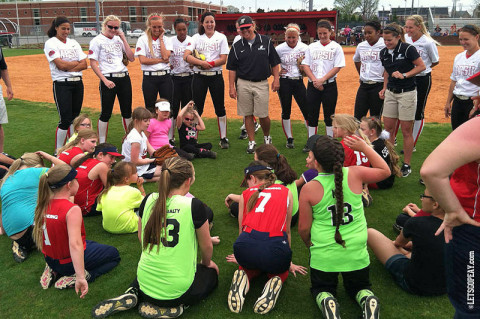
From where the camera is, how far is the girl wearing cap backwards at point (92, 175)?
5090mm

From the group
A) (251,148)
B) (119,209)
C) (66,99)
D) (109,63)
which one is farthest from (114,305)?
(109,63)

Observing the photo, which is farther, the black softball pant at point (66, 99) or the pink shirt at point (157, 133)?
the black softball pant at point (66, 99)

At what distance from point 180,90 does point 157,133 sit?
1695mm

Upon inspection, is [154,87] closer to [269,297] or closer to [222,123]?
[222,123]

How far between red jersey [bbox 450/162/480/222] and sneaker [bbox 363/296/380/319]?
4.06 feet

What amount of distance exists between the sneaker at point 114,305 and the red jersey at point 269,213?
1.10 metres

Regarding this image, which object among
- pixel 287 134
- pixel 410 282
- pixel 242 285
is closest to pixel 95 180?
pixel 242 285

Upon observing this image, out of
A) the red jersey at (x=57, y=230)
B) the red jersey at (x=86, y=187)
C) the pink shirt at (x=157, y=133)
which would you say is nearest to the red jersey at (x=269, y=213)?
the red jersey at (x=57, y=230)

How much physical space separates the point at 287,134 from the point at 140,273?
5558 millimetres

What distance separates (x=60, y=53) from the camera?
24.1 feet

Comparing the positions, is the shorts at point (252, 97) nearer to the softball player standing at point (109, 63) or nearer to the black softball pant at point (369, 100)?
the black softball pant at point (369, 100)

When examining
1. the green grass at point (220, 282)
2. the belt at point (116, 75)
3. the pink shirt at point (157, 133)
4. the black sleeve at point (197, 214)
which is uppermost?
the belt at point (116, 75)

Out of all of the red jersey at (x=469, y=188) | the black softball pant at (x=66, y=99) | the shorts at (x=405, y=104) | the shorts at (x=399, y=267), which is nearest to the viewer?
the red jersey at (x=469, y=188)

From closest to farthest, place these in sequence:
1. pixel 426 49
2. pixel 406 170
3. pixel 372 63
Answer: pixel 406 170 < pixel 426 49 < pixel 372 63
